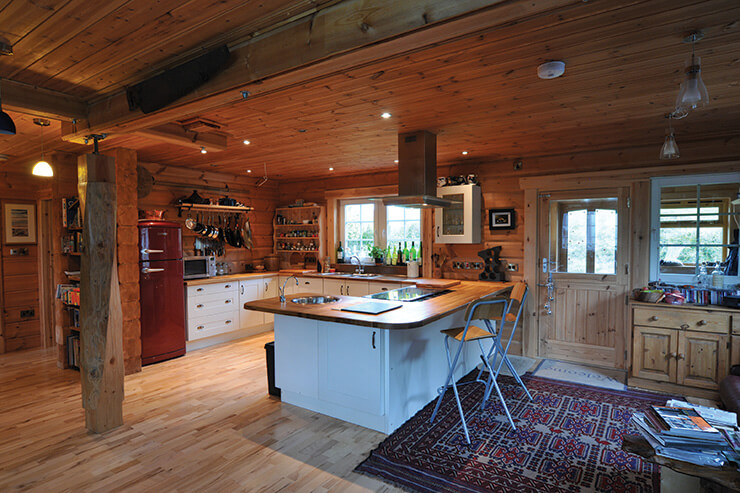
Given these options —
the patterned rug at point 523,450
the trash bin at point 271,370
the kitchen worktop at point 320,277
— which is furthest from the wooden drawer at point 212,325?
the patterned rug at point 523,450

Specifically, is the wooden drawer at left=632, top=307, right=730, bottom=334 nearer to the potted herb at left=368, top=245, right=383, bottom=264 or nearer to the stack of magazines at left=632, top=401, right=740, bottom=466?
the stack of magazines at left=632, top=401, right=740, bottom=466

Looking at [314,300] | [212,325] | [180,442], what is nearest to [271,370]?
[314,300]

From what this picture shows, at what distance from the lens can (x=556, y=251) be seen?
15.3 ft

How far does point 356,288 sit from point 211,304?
1915 mm

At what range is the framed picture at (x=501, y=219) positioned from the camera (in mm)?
4801

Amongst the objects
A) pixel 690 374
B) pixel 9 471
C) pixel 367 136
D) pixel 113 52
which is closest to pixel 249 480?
pixel 9 471

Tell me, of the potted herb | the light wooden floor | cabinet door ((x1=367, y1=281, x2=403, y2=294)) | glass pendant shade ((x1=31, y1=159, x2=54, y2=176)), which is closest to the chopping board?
cabinet door ((x1=367, y1=281, x2=403, y2=294))

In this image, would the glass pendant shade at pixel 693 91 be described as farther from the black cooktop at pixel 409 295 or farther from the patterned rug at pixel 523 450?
the black cooktop at pixel 409 295

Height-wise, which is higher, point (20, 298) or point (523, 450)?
point (20, 298)

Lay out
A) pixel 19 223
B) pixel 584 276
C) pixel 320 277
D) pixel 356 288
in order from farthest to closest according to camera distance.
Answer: pixel 320 277 → pixel 356 288 → pixel 19 223 → pixel 584 276

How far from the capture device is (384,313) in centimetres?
286

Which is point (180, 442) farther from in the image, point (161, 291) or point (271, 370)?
point (161, 291)

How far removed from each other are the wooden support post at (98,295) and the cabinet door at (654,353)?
4568 mm

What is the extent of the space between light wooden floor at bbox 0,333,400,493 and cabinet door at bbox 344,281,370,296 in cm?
174
